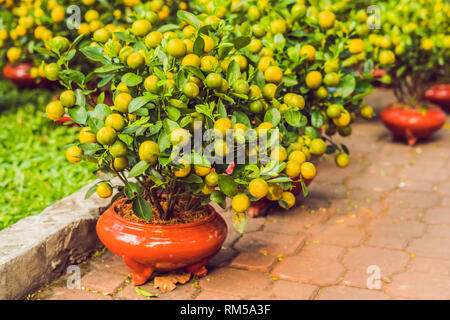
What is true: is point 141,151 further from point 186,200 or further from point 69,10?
point 69,10

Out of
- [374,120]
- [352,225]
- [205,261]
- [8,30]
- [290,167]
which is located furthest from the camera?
[374,120]

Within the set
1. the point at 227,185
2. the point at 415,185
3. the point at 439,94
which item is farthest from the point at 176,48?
the point at 439,94

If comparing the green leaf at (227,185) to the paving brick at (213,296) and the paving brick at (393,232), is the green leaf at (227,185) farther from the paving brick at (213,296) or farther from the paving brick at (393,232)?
the paving brick at (393,232)

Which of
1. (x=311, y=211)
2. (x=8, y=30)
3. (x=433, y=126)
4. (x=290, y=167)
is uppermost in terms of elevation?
(x=8, y=30)

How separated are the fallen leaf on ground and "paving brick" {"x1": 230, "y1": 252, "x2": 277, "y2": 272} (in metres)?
0.28

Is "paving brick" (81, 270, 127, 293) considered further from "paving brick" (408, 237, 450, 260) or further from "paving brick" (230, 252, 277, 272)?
"paving brick" (408, 237, 450, 260)

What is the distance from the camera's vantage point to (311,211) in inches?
135

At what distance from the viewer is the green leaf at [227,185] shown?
7.00 ft

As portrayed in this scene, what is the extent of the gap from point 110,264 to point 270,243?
0.84 metres

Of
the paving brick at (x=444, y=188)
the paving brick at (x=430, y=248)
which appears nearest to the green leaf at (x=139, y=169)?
the paving brick at (x=430, y=248)

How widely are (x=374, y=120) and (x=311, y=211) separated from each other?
241cm

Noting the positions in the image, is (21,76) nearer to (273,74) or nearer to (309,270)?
(273,74)

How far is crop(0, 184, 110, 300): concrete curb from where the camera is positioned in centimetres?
235

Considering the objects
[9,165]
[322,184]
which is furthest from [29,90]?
[322,184]
